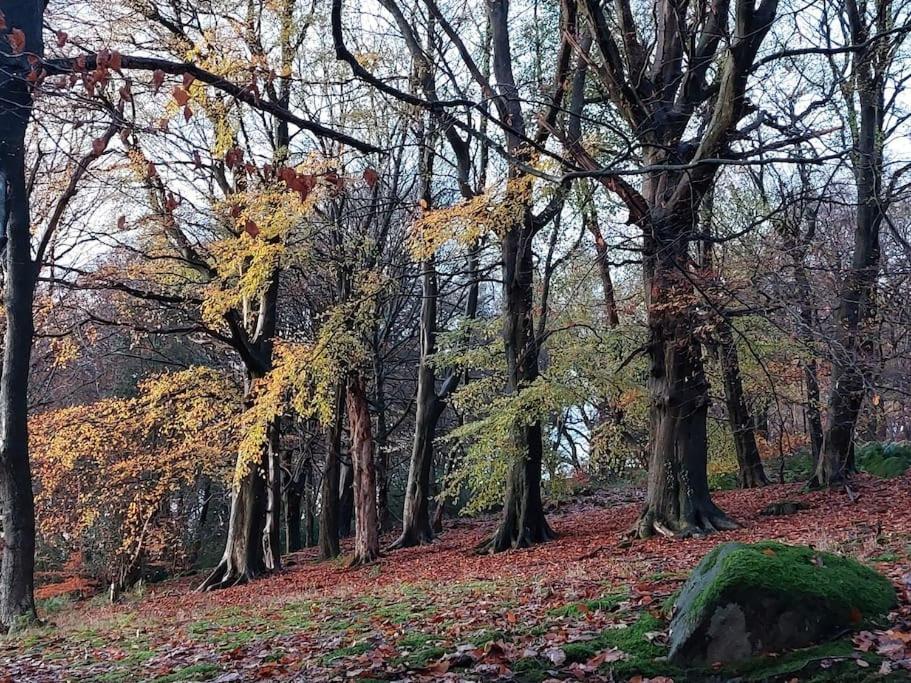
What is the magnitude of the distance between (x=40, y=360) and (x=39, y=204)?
6600mm

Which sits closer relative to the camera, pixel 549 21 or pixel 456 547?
pixel 549 21

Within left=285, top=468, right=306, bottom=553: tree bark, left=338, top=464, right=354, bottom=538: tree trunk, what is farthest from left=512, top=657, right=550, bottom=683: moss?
left=285, top=468, right=306, bottom=553: tree bark

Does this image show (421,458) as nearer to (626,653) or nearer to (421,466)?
(421,466)

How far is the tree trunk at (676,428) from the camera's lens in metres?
12.1

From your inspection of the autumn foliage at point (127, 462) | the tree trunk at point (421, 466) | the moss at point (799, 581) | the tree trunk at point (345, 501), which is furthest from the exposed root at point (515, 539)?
the moss at point (799, 581)

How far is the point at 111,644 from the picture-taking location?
8.07m

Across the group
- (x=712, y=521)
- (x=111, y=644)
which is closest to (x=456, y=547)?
(x=712, y=521)

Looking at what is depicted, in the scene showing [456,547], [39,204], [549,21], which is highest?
[549,21]

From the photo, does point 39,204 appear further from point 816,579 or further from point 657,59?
point 816,579

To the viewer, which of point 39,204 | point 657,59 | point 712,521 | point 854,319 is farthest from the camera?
point 39,204

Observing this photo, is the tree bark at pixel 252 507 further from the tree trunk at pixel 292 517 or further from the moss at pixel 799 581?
the moss at pixel 799 581

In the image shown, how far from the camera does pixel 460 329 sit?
16.8 metres

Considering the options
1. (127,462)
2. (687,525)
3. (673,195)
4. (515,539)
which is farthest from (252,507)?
(673,195)

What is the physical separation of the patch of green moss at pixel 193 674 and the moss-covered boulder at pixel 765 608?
3.15 metres
